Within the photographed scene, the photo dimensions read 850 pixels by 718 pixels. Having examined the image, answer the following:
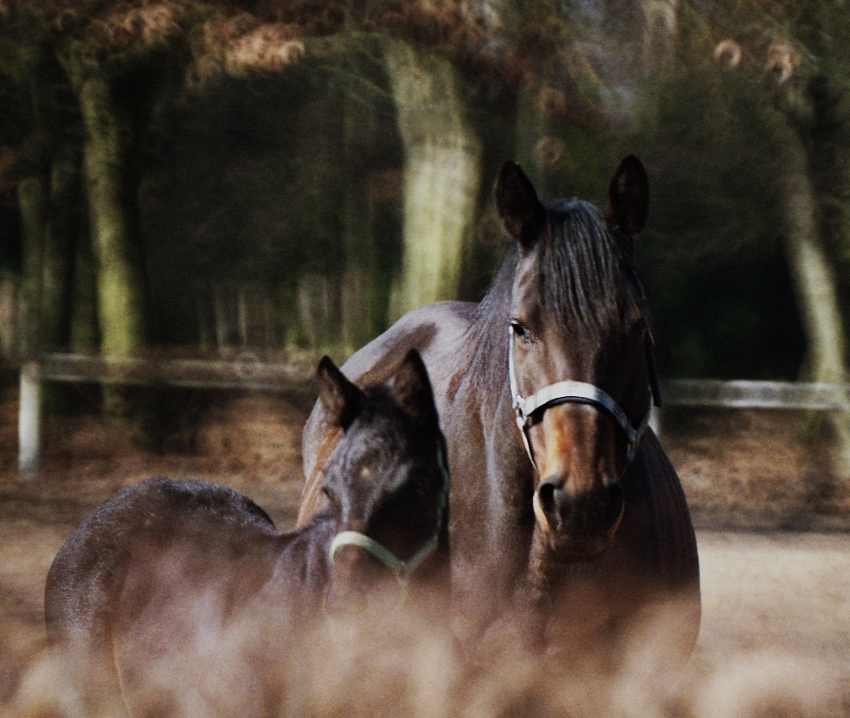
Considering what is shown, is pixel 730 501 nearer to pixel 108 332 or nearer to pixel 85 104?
pixel 108 332

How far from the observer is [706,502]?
9086 mm

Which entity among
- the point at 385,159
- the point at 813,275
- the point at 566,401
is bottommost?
the point at 813,275

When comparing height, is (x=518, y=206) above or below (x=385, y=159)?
above

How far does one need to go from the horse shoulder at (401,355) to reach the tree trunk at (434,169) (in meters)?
4.26

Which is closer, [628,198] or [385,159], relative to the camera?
[628,198]

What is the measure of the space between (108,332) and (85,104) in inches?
86.0

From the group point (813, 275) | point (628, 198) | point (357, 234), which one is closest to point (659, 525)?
point (628, 198)

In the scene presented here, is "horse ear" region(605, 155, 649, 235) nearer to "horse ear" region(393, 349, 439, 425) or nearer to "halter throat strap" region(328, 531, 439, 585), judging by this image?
"horse ear" region(393, 349, 439, 425)

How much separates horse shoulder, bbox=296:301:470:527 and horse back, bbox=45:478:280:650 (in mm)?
Result: 454

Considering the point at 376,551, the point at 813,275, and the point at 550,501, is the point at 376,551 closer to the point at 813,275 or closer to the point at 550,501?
the point at 550,501

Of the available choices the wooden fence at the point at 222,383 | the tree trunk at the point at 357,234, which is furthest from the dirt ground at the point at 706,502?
the tree trunk at the point at 357,234

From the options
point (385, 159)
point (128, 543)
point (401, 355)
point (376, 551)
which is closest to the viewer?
point (376, 551)

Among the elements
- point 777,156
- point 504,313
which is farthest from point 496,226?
point 504,313

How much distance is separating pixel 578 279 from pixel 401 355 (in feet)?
5.55
